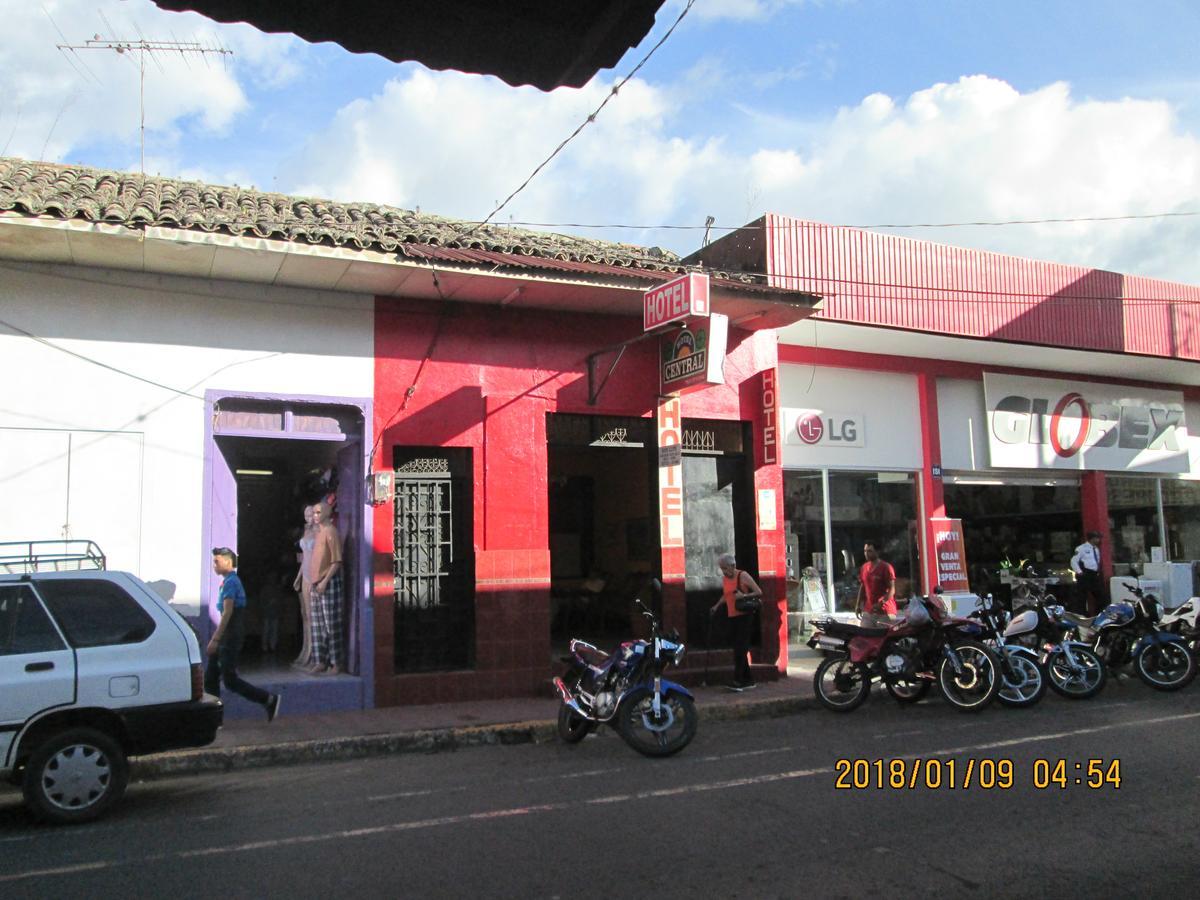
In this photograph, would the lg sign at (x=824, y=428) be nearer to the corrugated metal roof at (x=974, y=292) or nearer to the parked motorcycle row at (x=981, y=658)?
the corrugated metal roof at (x=974, y=292)

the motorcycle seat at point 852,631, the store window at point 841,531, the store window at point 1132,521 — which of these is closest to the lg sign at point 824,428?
the store window at point 841,531

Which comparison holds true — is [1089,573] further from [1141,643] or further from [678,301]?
[678,301]

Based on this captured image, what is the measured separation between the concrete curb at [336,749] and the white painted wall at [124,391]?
224cm

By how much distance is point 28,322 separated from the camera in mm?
9867

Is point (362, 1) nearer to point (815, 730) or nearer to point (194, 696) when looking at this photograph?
point (194, 696)

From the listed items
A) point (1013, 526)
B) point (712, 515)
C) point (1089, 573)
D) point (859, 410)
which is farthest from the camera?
point (1013, 526)

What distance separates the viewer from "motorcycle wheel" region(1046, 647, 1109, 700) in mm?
10656

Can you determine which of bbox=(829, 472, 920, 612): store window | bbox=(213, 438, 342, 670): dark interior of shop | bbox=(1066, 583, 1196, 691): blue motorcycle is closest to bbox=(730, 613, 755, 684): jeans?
bbox=(1066, 583, 1196, 691): blue motorcycle

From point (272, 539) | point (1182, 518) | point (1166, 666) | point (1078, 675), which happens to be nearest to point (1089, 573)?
point (1166, 666)

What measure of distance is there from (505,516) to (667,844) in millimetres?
6410

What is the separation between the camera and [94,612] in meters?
6.87

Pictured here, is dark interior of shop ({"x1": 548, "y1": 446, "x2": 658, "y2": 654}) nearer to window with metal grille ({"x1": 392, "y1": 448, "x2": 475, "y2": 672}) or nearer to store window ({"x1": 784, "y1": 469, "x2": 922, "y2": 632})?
store window ({"x1": 784, "y1": 469, "x2": 922, "y2": 632})

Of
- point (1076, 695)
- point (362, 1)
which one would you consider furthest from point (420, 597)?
point (362, 1)

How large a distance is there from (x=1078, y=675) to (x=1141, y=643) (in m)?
1.31
